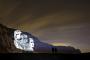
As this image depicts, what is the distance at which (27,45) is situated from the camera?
897cm
